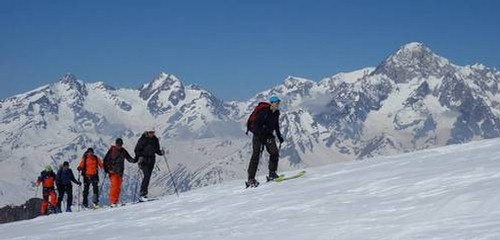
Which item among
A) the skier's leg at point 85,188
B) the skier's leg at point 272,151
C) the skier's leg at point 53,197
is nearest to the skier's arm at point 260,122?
the skier's leg at point 272,151

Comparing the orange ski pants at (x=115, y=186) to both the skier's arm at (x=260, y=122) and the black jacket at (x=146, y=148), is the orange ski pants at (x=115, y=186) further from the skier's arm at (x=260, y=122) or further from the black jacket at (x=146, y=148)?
the skier's arm at (x=260, y=122)

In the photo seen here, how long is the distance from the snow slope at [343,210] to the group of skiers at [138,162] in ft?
3.85

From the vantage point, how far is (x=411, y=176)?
1473 cm

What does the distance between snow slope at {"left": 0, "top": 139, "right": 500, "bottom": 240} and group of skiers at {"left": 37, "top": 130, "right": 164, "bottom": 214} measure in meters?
3.66

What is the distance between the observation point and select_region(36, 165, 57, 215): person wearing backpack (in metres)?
30.1

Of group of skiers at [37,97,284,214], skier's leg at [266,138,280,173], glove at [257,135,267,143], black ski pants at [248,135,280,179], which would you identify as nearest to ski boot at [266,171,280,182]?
group of skiers at [37,97,284,214]


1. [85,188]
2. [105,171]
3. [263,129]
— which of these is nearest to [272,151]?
[263,129]

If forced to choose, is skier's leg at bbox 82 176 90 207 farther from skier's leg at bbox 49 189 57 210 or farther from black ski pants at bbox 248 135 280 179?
black ski pants at bbox 248 135 280 179

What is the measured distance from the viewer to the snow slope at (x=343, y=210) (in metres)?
9.65

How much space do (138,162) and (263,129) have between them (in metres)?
5.44

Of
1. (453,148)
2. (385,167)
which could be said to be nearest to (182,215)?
(385,167)

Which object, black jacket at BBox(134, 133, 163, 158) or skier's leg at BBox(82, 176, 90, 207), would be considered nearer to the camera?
black jacket at BBox(134, 133, 163, 158)

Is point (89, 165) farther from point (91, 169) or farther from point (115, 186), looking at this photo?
point (115, 186)

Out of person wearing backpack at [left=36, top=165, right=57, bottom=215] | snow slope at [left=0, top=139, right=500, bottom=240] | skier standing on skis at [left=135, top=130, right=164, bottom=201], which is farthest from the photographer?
person wearing backpack at [left=36, top=165, right=57, bottom=215]
